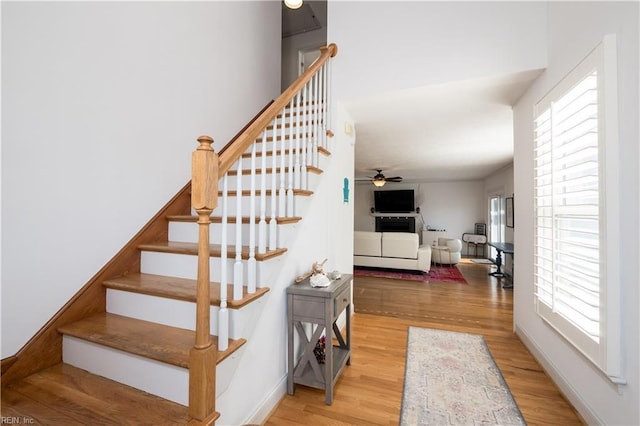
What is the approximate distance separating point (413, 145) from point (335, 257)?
2868 mm

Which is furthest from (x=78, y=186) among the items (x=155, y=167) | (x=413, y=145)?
(x=413, y=145)

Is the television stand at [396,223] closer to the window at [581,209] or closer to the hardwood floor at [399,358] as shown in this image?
the hardwood floor at [399,358]

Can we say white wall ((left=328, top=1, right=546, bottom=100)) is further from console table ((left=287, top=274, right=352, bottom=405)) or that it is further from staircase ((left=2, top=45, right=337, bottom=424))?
console table ((left=287, top=274, right=352, bottom=405))

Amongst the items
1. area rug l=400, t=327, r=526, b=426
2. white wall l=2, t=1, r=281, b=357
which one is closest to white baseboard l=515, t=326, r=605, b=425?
area rug l=400, t=327, r=526, b=426

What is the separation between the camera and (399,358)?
2406 mm

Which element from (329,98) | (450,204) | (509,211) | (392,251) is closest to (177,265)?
(329,98)

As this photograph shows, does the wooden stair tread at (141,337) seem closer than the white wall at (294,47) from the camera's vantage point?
Yes

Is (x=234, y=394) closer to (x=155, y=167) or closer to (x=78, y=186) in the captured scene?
(x=78, y=186)

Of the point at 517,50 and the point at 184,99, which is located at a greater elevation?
the point at 517,50

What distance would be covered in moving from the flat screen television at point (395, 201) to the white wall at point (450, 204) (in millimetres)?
334

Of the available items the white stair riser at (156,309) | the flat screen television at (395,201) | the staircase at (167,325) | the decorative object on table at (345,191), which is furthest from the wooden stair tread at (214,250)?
the flat screen television at (395,201)

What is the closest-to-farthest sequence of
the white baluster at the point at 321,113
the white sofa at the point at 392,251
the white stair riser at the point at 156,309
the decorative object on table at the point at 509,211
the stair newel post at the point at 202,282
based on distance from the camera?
the stair newel post at the point at 202,282 → the white stair riser at the point at 156,309 → the white baluster at the point at 321,113 → the white sofa at the point at 392,251 → the decorative object on table at the point at 509,211

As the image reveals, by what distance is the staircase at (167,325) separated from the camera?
113 centimetres

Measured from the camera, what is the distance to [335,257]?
2762mm
